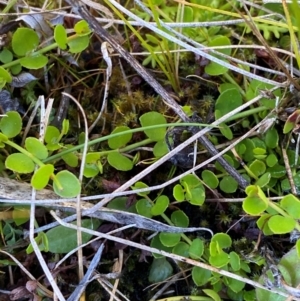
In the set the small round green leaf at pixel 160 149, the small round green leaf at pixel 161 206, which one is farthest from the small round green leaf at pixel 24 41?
the small round green leaf at pixel 161 206

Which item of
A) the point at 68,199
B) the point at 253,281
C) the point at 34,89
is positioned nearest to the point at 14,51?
the point at 34,89

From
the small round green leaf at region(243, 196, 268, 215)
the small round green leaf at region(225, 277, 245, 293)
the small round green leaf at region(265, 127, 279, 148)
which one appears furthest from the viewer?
the small round green leaf at region(265, 127, 279, 148)

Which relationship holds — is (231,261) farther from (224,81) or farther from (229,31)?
(229,31)

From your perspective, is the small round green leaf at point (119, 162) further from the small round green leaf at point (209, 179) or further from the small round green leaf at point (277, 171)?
the small round green leaf at point (277, 171)

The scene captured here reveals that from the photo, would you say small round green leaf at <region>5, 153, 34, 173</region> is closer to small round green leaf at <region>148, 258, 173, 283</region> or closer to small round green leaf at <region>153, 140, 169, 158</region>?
small round green leaf at <region>153, 140, 169, 158</region>

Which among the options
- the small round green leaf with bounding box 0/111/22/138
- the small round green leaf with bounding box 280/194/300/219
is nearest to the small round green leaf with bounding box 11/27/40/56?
the small round green leaf with bounding box 0/111/22/138

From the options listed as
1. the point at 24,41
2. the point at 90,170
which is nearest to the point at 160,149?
the point at 90,170

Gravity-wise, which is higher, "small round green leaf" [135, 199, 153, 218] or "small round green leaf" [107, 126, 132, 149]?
"small round green leaf" [107, 126, 132, 149]
